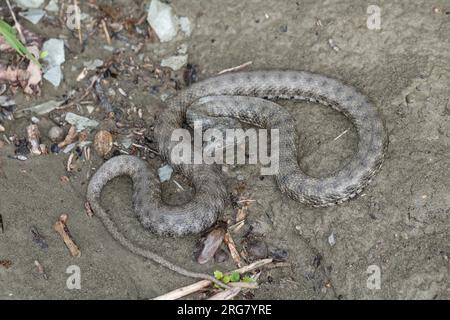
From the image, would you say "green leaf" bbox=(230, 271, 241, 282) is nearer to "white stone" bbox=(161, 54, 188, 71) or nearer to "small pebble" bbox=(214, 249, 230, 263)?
"small pebble" bbox=(214, 249, 230, 263)

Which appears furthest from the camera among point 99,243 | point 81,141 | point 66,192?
point 81,141

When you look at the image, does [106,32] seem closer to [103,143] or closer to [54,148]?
[103,143]

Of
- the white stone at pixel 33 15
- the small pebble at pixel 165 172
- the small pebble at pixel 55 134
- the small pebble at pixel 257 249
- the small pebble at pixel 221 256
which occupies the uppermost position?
the white stone at pixel 33 15

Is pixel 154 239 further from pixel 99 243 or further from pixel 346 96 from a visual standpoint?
pixel 346 96

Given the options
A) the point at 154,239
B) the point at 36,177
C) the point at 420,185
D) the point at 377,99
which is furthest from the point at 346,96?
the point at 36,177

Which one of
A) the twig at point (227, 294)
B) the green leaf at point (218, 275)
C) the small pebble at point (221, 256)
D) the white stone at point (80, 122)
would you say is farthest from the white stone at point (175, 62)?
the twig at point (227, 294)

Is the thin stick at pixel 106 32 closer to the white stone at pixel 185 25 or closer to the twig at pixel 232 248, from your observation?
the white stone at pixel 185 25
